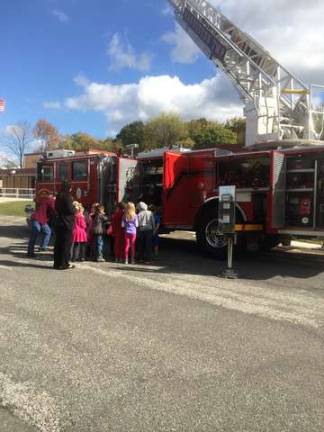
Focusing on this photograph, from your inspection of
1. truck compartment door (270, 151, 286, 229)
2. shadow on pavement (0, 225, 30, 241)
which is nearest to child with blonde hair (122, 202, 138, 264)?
truck compartment door (270, 151, 286, 229)

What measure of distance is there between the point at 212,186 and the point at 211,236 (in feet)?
4.00

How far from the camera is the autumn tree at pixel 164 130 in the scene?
67.7m

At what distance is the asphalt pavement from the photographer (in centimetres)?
390

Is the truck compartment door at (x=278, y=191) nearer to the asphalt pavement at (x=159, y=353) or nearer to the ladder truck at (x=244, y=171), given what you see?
the ladder truck at (x=244, y=171)

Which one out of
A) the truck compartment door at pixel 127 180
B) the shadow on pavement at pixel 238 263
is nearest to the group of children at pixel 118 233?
the shadow on pavement at pixel 238 263

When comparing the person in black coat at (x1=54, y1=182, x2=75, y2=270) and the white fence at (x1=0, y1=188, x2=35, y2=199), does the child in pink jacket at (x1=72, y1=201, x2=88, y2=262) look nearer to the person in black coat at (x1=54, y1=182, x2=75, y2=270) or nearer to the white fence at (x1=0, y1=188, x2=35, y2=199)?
the person in black coat at (x1=54, y1=182, x2=75, y2=270)

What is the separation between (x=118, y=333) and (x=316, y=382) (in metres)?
2.27

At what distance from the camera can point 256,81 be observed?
15.2 meters

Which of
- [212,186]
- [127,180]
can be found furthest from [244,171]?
[127,180]

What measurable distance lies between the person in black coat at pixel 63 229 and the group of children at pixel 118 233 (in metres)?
0.66

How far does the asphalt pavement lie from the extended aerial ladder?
5.37 meters

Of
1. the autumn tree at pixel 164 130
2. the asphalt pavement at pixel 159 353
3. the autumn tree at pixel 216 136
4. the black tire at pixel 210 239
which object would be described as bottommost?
the asphalt pavement at pixel 159 353

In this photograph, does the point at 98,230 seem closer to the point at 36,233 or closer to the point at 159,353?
the point at 36,233

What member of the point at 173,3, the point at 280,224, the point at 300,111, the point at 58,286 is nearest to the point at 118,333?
the point at 58,286
